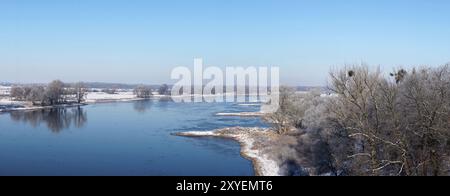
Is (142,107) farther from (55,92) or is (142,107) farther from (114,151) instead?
(114,151)

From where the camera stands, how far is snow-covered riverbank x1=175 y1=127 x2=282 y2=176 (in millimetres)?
16453

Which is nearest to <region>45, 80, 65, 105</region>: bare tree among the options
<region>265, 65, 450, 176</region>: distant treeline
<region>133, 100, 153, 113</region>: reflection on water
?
<region>133, 100, 153, 113</region>: reflection on water

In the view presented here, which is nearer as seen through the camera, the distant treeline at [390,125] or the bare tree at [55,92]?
the distant treeline at [390,125]

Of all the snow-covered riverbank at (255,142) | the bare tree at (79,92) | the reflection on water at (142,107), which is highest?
the bare tree at (79,92)

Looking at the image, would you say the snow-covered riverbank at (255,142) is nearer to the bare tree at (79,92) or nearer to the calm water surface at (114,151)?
the calm water surface at (114,151)

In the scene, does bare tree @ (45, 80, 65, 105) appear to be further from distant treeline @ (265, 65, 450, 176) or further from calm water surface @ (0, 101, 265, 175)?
distant treeline @ (265, 65, 450, 176)

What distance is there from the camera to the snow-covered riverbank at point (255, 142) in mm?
16453

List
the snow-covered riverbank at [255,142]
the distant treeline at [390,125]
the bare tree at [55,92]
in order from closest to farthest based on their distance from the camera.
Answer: the distant treeline at [390,125] < the snow-covered riverbank at [255,142] < the bare tree at [55,92]

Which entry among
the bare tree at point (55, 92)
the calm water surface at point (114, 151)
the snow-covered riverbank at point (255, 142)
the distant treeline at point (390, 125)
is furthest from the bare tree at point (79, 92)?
the distant treeline at point (390, 125)

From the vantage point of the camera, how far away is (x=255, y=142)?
23.4 meters

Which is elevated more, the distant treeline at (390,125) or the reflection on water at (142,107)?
the distant treeline at (390,125)

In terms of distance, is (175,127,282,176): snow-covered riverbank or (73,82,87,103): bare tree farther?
(73,82,87,103): bare tree

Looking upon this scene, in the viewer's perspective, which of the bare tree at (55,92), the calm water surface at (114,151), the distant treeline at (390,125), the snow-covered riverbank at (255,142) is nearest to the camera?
the distant treeline at (390,125)

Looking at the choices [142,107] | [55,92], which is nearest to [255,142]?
[142,107]
